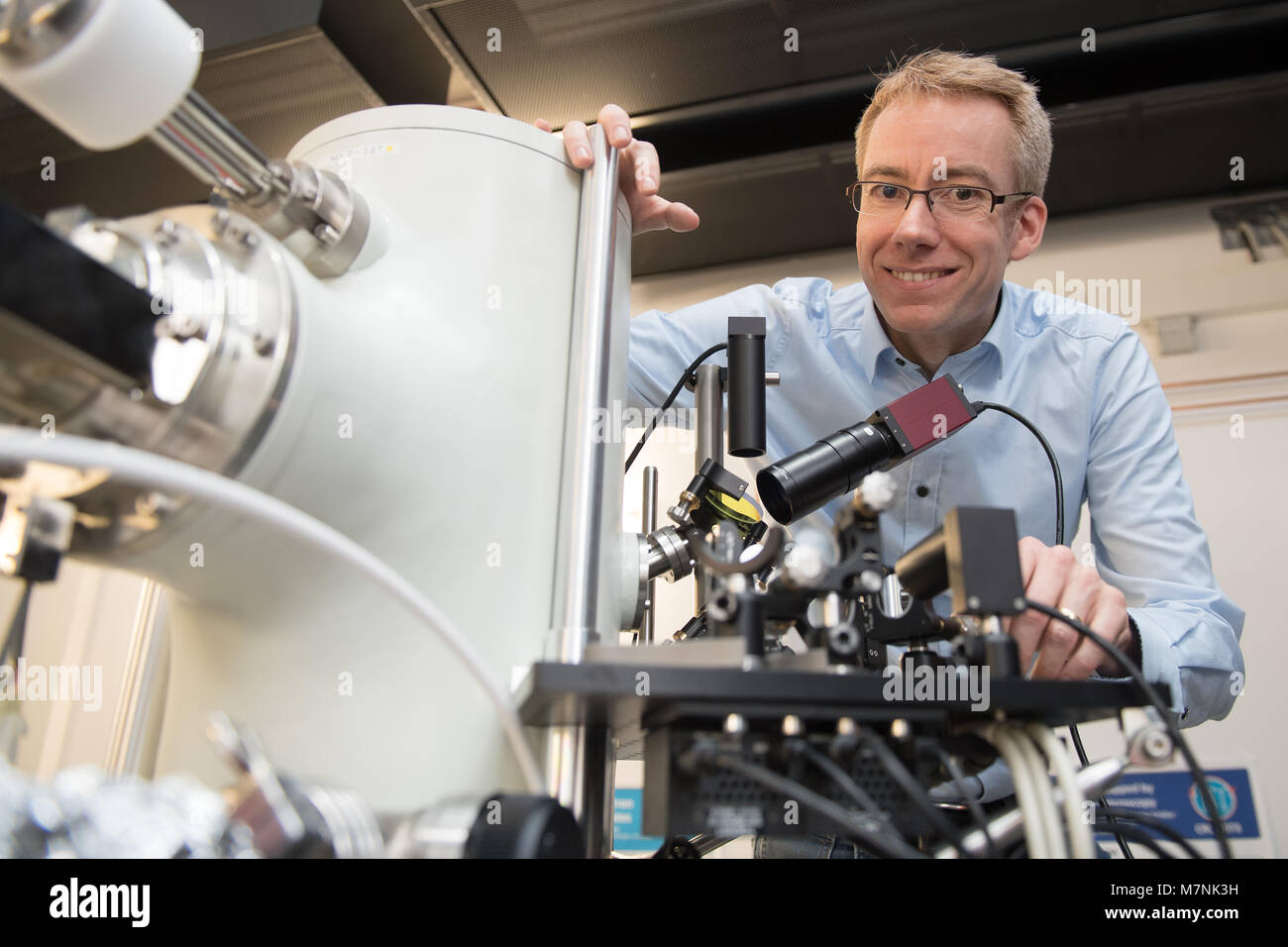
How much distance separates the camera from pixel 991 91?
1331 millimetres

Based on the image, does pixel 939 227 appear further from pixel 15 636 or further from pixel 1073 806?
pixel 15 636

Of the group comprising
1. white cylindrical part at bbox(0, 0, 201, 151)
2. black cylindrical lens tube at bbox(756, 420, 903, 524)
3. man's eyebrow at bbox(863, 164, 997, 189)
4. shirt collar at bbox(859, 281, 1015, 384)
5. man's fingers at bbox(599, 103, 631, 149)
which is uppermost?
man's eyebrow at bbox(863, 164, 997, 189)

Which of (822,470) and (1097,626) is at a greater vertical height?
(822,470)

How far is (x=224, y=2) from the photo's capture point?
87.3 inches

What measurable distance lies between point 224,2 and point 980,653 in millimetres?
2536

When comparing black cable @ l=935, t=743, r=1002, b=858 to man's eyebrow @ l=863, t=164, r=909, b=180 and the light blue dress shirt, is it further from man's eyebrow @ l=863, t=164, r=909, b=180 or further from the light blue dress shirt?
man's eyebrow @ l=863, t=164, r=909, b=180

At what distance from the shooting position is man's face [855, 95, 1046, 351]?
4.23 ft

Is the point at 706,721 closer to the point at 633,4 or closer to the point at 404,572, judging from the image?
the point at 404,572

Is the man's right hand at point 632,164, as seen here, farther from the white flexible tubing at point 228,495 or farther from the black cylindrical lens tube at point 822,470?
the white flexible tubing at point 228,495

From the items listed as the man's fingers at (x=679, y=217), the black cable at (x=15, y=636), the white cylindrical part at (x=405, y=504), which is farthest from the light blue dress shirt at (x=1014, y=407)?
the black cable at (x=15, y=636)

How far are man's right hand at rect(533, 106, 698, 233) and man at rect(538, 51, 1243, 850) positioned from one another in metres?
0.38

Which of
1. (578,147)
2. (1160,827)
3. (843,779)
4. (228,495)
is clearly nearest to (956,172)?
(578,147)

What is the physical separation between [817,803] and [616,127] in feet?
1.91

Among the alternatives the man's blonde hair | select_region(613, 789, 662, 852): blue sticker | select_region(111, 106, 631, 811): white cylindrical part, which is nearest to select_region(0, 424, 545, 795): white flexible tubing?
select_region(111, 106, 631, 811): white cylindrical part
